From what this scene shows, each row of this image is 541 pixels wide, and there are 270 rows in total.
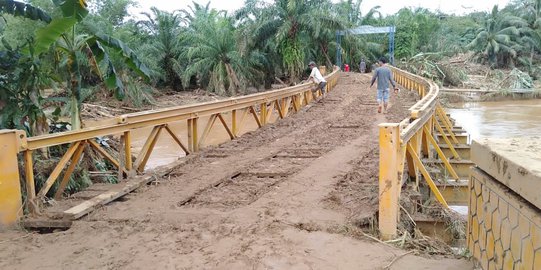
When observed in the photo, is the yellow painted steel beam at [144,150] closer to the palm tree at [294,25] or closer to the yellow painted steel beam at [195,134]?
the yellow painted steel beam at [195,134]

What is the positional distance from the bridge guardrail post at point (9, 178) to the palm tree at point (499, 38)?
48611 mm

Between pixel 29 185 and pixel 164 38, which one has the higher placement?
pixel 164 38

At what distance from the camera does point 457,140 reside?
1311 cm

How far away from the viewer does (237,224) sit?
15.9 feet

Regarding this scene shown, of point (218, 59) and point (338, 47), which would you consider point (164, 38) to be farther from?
point (338, 47)

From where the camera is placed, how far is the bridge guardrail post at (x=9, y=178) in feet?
15.9

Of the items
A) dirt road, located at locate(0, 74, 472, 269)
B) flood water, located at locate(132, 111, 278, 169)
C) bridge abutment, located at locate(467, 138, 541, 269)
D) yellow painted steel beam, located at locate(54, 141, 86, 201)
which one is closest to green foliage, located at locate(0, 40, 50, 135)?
yellow painted steel beam, located at locate(54, 141, 86, 201)

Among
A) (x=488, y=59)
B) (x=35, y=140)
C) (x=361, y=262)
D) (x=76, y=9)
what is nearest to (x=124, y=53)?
(x=76, y=9)

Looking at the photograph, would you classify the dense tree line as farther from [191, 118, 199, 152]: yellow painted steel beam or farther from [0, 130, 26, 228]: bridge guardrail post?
[0, 130, 26, 228]: bridge guardrail post

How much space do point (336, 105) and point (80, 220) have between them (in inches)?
474

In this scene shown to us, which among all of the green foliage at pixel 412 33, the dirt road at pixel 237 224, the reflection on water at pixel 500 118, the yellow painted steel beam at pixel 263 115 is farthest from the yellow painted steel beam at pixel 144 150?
the green foliage at pixel 412 33

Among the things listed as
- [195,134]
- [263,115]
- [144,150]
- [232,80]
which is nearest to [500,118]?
[232,80]

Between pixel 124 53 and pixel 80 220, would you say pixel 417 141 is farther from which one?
pixel 124 53

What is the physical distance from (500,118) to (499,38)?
68.9ft
